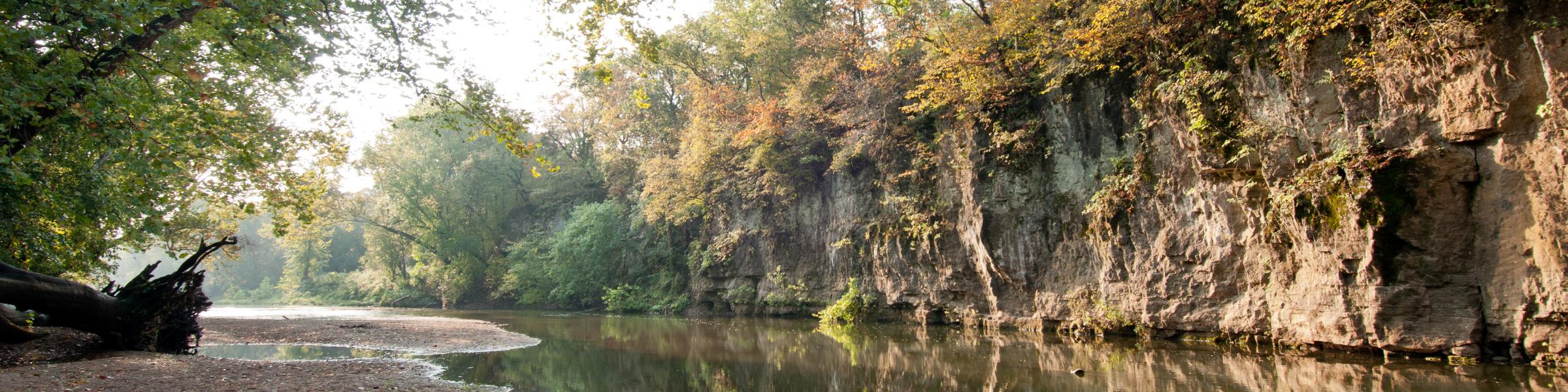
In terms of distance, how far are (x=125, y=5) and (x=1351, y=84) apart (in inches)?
613

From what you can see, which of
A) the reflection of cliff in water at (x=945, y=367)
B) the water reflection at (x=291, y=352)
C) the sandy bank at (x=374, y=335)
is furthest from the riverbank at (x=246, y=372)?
the reflection of cliff in water at (x=945, y=367)

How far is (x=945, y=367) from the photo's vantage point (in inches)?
425

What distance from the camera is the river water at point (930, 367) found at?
8.56m

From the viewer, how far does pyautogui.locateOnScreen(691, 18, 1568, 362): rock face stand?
9.05 m

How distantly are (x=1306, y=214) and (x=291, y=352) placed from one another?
1764 cm

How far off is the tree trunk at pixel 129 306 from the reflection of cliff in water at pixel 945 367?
4122 mm

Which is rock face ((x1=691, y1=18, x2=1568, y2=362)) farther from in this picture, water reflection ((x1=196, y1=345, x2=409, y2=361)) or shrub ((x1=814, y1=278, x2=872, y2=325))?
water reflection ((x1=196, y1=345, x2=409, y2=361))

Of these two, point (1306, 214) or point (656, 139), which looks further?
point (656, 139)

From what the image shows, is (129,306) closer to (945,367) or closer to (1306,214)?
(945,367)

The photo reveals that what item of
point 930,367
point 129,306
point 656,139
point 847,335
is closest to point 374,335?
point 129,306

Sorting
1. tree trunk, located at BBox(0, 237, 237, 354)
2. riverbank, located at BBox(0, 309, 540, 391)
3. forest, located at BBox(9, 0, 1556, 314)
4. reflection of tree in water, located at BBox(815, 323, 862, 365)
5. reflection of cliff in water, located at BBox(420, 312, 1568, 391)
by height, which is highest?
forest, located at BBox(9, 0, 1556, 314)

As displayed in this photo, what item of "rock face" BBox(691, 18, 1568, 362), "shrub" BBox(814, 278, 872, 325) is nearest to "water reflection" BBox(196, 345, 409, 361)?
"shrub" BBox(814, 278, 872, 325)

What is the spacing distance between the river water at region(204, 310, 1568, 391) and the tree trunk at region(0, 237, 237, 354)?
1.00 m

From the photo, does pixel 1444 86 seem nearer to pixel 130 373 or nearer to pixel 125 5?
pixel 125 5
